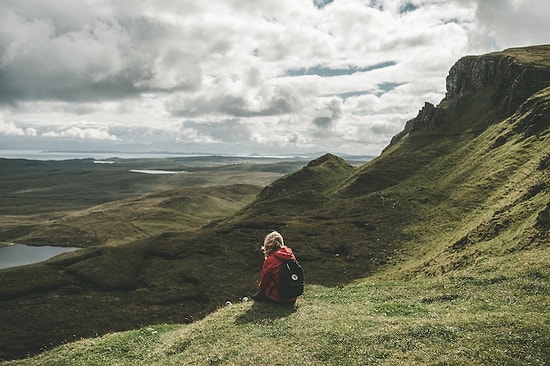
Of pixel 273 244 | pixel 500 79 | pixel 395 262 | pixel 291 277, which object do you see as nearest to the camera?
pixel 291 277

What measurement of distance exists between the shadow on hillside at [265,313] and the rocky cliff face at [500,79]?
121685 millimetres

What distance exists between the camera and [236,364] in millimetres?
18141

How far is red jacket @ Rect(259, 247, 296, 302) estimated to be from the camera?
23625mm

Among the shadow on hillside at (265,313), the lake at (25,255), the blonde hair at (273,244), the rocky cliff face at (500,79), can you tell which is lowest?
the lake at (25,255)

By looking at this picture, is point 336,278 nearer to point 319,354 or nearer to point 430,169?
point 319,354

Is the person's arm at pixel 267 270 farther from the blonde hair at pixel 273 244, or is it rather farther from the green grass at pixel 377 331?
the green grass at pixel 377 331

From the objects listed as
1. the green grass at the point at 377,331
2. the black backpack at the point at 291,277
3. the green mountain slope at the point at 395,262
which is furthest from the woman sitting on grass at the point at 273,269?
the green mountain slope at the point at 395,262

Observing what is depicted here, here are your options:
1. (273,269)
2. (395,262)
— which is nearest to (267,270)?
(273,269)

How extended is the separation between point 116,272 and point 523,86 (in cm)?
12454

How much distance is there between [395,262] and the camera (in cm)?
6488

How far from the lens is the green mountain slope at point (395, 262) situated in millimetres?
19312

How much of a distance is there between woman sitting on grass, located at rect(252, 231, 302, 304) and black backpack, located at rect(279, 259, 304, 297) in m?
0.25

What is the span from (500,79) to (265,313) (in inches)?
6118

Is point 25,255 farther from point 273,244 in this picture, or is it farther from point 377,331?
point 377,331
